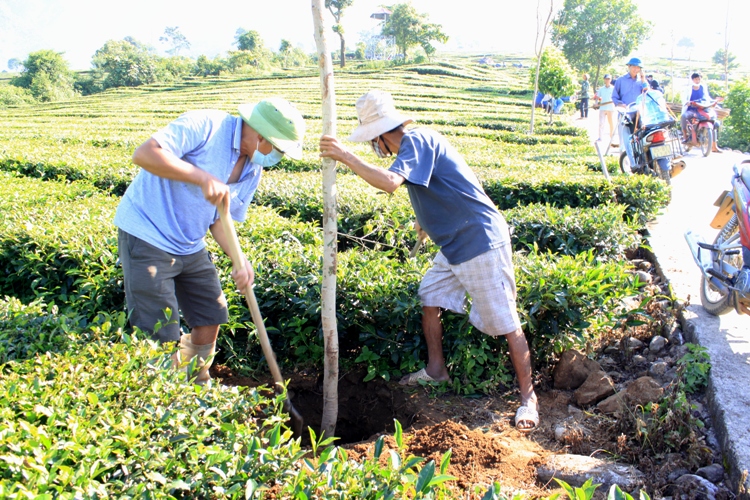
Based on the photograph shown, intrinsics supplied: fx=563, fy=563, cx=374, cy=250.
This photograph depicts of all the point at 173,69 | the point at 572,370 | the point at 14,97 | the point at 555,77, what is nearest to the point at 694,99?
the point at 555,77

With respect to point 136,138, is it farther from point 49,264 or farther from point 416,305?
point 416,305

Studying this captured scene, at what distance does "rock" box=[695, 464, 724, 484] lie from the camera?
2.62m

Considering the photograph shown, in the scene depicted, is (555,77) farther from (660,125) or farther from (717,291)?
(717,291)

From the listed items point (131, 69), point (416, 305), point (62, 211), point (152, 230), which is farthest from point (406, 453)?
point (131, 69)

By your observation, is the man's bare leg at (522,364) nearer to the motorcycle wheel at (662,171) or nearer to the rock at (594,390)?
the rock at (594,390)

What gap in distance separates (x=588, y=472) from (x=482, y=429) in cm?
66

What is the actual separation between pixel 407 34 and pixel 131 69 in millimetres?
27177

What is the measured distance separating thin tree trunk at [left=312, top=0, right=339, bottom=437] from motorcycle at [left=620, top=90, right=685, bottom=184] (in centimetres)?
643

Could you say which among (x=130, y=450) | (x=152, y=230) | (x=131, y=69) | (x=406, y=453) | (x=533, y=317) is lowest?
(x=406, y=453)

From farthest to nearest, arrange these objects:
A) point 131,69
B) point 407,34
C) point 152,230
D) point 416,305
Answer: point 407,34 → point 131,69 → point 416,305 → point 152,230

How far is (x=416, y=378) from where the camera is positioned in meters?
3.46

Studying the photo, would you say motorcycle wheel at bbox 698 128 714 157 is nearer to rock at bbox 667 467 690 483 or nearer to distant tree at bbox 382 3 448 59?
rock at bbox 667 467 690 483

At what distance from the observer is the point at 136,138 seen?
1380 centimetres

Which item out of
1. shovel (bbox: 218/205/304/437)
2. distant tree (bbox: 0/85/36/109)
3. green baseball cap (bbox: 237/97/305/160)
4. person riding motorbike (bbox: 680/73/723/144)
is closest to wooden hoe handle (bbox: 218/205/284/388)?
shovel (bbox: 218/205/304/437)
